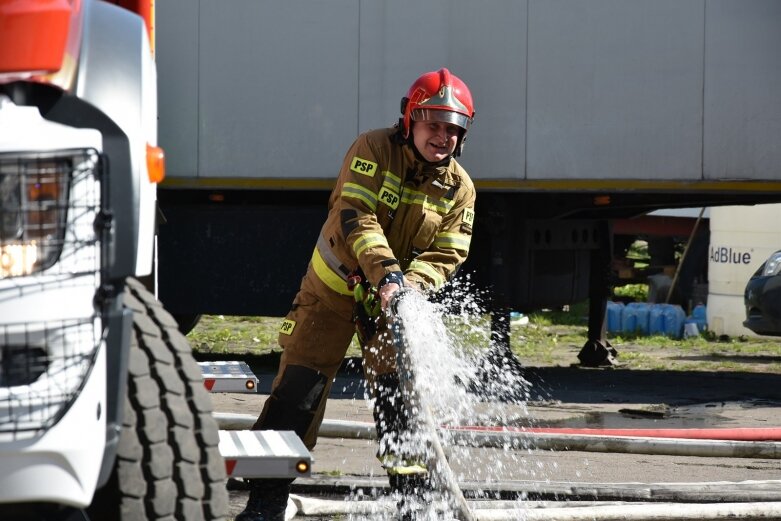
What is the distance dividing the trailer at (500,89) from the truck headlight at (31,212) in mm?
6801

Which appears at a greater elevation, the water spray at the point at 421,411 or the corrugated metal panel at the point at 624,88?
the corrugated metal panel at the point at 624,88

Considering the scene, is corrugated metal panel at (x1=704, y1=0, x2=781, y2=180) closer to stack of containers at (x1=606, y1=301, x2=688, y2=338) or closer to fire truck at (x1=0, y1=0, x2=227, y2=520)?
stack of containers at (x1=606, y1=301, x2=688, y2=338)

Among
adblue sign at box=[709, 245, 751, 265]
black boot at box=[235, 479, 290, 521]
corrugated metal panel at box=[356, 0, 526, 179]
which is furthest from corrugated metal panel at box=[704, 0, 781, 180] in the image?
black boot at box=[235, 479, 290, 521]

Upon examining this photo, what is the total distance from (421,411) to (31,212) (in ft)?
8.48

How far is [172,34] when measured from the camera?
9422 mm

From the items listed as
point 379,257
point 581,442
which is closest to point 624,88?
point 581,442

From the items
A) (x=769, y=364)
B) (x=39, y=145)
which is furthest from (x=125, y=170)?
(x=769, y=364)

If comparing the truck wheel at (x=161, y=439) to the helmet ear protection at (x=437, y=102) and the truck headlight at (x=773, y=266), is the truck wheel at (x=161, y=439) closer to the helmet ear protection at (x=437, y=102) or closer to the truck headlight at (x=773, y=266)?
the helmet ear protection at (x=437, y=102)

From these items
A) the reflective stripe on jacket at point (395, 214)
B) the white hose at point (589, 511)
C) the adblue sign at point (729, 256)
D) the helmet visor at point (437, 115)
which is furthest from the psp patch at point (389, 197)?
the adblue sign at point (729, 256)

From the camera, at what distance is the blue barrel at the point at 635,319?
14.0m

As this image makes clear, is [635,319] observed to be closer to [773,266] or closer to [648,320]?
[648,320]

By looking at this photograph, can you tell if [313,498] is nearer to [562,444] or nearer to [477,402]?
[562,444]

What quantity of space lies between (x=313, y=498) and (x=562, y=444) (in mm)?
1801

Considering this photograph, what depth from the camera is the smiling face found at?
4895 millimetres
